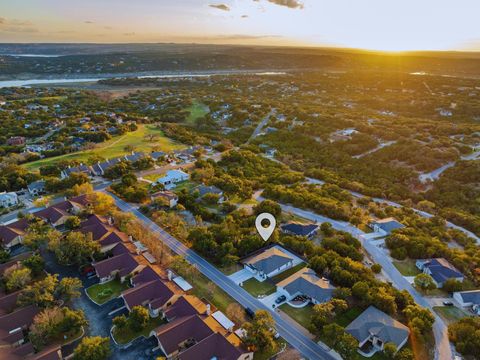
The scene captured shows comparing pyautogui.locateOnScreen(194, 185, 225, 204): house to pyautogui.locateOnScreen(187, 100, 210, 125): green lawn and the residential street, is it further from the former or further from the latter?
pyautogui.locateOnScreen(187, 100, 210, 125): green lawn

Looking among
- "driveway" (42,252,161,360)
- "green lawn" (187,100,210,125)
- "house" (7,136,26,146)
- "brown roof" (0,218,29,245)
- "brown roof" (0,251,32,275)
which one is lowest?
"driveway" (42,252,161,360)

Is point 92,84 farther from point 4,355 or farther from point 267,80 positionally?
point 4,355

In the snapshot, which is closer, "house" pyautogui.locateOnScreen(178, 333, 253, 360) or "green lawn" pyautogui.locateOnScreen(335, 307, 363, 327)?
"house" pyautogui.locateOnScreen(178, 333, 253, 360)

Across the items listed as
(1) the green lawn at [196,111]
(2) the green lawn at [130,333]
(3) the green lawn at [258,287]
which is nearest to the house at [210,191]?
(3) the green lawn at [258,287]

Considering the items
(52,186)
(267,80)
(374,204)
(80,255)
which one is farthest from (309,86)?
(80,255)

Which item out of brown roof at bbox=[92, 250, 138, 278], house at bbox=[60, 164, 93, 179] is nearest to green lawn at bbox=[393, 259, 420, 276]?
brown roof at bbox=[92, 250, 138, 278]

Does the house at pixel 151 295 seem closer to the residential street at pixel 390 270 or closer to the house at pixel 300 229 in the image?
the house at pixel 300 229

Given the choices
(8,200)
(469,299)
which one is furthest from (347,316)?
(8,200)
